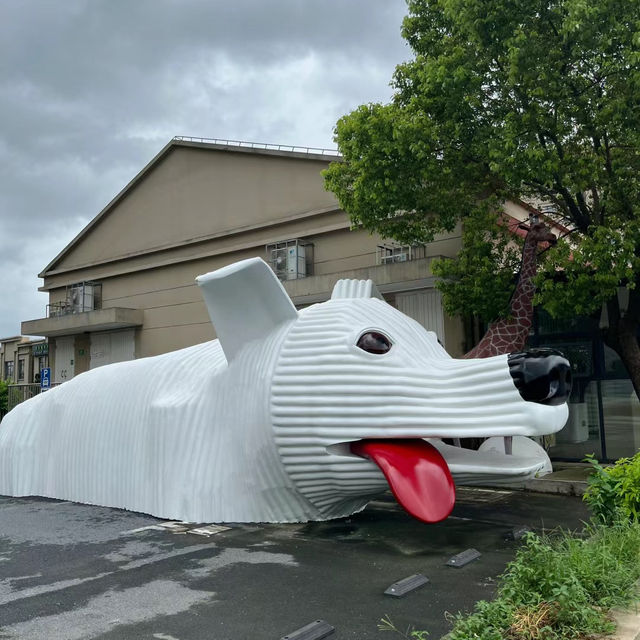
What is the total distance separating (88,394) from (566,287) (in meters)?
6.61

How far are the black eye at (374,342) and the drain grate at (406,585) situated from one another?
1.83 metres

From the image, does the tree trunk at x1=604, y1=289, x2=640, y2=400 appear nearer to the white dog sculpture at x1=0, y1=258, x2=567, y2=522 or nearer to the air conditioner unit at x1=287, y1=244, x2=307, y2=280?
the white dog sculpture at x1=0, y1=258, x2=567, y2=522

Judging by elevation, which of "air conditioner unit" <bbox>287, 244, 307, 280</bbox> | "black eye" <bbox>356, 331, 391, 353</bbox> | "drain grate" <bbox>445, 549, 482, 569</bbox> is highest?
"air conditioner unit" <bbox>287, 244, 307, 280</bbox>

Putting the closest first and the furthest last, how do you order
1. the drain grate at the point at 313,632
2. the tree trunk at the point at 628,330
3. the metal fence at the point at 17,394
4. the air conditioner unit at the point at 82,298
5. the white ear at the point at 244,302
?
the drain grate at the point at 313,632
the white ear at the point at 244,302
the tree trunk at the point at 628,330
the metal fence at the point at 17,394
the air conditioner unit at the point at 82,298

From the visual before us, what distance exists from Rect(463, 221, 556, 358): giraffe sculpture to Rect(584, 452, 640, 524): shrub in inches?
176

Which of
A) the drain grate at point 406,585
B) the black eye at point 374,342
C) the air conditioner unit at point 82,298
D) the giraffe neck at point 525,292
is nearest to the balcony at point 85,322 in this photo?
the air conditioner unit at point 82,298

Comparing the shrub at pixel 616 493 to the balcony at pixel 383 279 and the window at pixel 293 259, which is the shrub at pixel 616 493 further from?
the window at pixel 293 259

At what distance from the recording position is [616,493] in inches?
207

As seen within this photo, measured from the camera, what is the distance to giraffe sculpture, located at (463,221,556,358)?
9.92 metres

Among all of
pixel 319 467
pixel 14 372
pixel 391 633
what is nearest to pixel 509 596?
pixel 391 633

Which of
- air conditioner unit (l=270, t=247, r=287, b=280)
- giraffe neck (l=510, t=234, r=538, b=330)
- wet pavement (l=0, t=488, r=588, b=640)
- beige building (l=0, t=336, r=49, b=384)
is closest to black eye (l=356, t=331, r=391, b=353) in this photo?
wet pavement (l=0, t=488, r=588, b=640)

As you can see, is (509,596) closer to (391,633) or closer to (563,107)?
(391,633)

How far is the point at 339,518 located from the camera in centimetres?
681

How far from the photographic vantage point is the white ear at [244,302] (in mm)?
6043
